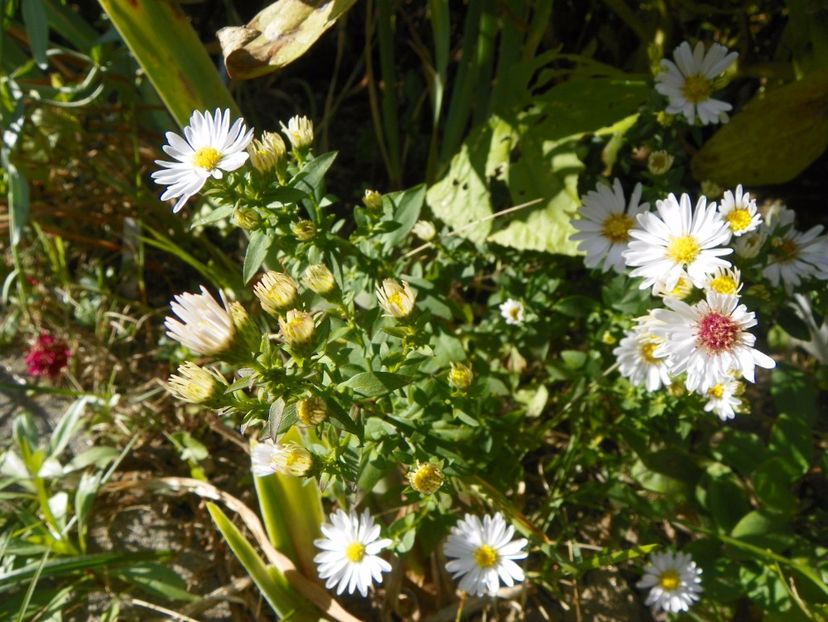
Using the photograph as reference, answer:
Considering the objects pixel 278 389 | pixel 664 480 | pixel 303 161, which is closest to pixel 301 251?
pixel 303 161

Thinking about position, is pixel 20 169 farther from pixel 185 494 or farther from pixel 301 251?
pixel 301 251

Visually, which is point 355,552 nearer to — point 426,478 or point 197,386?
point 426,478

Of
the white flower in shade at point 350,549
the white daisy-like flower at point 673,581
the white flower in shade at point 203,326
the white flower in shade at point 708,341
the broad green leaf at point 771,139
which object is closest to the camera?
the white flower in shade at point 203,326

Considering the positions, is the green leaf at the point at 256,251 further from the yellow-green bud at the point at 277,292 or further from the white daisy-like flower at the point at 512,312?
the white daisy-like flower at the point at 512,312

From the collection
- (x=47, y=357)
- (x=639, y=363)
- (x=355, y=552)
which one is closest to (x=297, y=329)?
(x=355, y=552)

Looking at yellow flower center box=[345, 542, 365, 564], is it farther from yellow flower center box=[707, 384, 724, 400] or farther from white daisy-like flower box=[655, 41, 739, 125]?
white daisy-like flower box=[655, 41, 739, 125]

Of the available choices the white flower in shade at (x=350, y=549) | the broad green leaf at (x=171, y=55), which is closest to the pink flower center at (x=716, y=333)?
the white flower in shade at (x=350, y=549)
